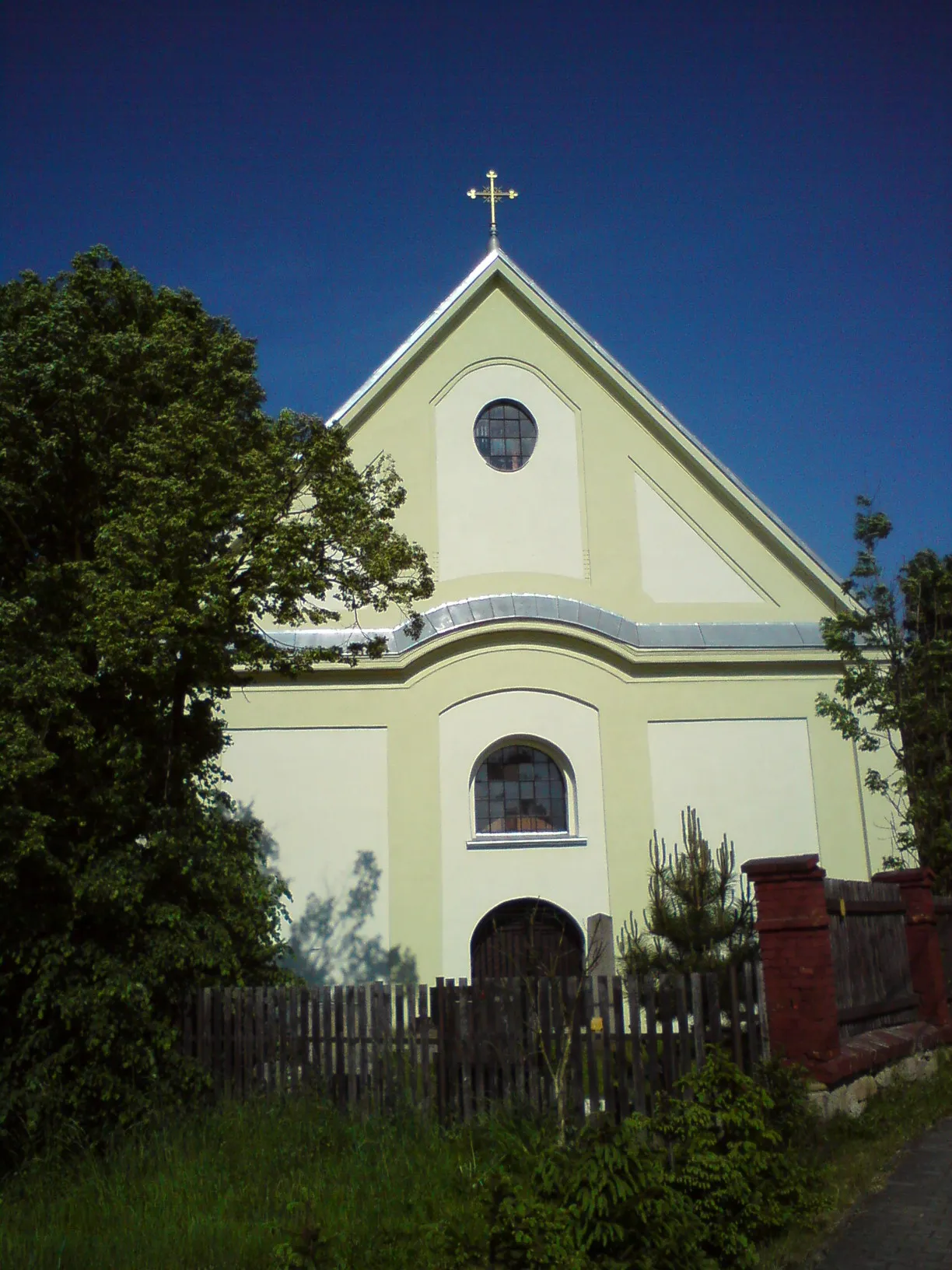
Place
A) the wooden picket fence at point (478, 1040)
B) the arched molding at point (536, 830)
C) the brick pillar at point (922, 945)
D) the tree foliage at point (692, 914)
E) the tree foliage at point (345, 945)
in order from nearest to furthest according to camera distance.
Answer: the wooden picket fence at point (478, 1040) → the brick pillar at point (922, 945) → the tree foliage at point (692, 914) → the tree foliage at point (345, 945) → the arched molding at point (536, 830)

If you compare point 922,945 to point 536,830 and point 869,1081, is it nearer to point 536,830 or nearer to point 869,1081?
point 869,1081

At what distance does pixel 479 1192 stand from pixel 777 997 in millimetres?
3372

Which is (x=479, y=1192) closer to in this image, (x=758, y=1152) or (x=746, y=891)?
(x=758, y=1152)

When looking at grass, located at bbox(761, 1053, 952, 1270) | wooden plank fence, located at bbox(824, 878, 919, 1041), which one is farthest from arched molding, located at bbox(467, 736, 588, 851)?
grass, located at bbox(761, 1053, 952, 1270)

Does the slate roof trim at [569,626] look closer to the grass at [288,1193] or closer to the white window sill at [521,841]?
the white window sill at [521,841]

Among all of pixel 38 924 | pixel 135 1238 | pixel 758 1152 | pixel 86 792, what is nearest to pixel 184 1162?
pixel 135 1238

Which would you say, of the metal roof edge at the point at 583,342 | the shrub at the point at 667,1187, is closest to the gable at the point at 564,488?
the metal roof edge at the point at 583,342

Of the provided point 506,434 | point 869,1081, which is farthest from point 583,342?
point 869,1081

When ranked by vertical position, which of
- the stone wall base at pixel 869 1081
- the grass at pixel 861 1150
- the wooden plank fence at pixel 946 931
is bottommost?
the grass at pixel 861 1150

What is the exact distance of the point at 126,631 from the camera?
29.8ft

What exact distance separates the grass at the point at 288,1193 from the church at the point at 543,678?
720 cm

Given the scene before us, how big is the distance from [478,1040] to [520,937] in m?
6.98

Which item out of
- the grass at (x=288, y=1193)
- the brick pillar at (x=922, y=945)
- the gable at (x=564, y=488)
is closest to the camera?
the grass at (x=288, y=1193)

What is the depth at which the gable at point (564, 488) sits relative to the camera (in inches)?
706
